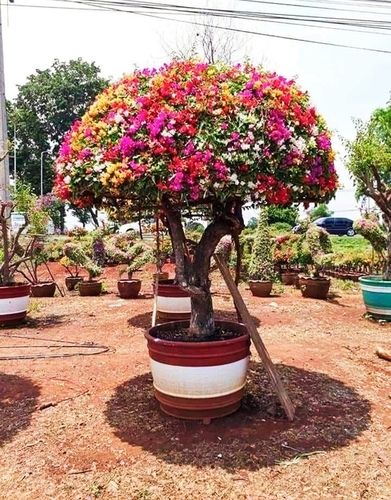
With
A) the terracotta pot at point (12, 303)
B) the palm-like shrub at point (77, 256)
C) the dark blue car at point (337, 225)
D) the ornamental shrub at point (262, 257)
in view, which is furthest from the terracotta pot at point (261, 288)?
the dark blue car at point (337, 225)

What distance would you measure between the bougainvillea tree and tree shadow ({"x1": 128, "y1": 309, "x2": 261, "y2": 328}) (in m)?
3.83

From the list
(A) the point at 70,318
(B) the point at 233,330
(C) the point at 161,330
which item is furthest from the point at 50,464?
(A) the point at 70,318

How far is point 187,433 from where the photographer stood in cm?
344

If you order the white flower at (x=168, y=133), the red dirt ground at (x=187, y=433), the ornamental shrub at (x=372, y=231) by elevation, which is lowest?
the red dirt ground at (x=187, y=433)

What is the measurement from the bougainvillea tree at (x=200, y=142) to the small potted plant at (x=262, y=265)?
21.0 ft

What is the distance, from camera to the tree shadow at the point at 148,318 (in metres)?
7.16

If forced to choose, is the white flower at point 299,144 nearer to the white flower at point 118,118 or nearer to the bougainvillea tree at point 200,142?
the bougainvillea tree at point 200,142

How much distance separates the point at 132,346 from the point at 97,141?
124 inches

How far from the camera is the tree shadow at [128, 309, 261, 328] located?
23.5ft

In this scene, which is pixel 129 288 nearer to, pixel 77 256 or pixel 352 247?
pixel 77 256

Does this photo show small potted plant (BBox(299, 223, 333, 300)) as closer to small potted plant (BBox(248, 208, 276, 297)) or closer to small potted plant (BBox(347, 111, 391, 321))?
small potted plant (BBox(248, 208, 276, 297))

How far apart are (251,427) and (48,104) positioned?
33.6m

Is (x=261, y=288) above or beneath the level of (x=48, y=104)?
beneath

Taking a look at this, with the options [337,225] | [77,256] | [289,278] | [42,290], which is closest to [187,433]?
[77,256]
